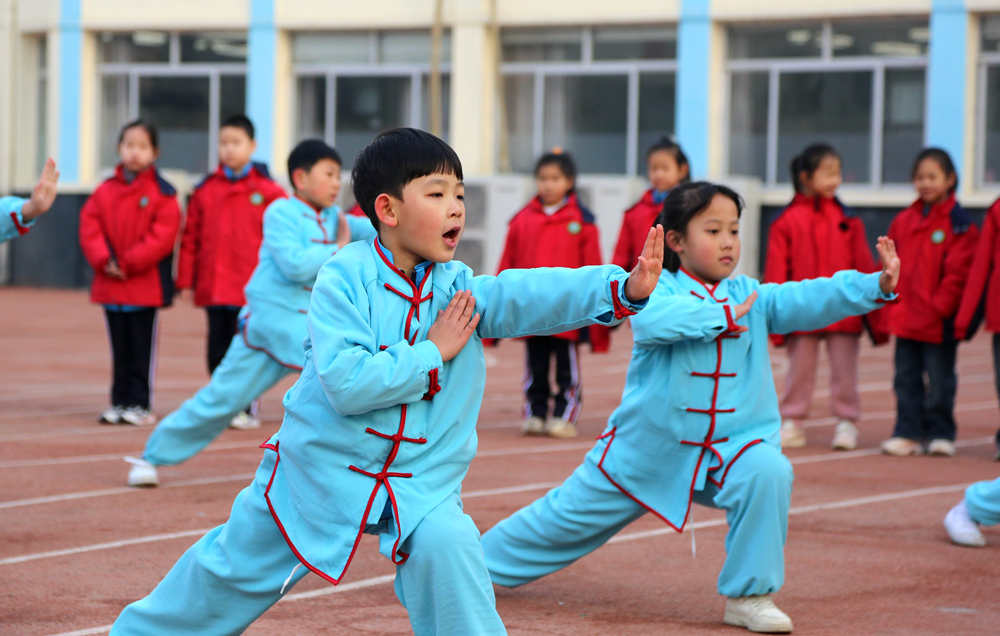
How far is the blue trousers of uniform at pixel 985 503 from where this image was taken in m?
6.26

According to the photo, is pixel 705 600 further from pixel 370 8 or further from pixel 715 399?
pixel 370 8

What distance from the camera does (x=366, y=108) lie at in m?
25.5

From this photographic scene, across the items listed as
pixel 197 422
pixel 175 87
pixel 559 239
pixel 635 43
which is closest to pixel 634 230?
pixel 559 239

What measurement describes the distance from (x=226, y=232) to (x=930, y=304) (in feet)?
15.8

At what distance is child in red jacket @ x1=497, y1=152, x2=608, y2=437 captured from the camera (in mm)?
10008

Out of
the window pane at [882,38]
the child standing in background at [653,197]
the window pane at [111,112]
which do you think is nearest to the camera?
the child standing in background at [653,197]

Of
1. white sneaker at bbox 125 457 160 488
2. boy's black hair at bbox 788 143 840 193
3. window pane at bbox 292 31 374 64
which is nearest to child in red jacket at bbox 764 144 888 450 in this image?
boy's black hair at bbox 788 143 840 193

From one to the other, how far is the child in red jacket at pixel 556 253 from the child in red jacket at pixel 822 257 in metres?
1.28

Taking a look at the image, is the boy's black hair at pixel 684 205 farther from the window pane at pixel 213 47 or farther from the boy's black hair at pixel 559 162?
the window pane at pixel 213 47

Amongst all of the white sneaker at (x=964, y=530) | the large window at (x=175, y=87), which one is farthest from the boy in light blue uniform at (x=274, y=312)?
the large window at (x=175, y=87)

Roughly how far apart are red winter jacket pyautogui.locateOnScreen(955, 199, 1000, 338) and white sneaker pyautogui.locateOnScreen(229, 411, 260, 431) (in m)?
4.67

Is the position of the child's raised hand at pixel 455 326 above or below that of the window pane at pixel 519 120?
below

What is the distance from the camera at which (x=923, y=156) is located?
30.1 ft

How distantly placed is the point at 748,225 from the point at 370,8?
7.45 metres
